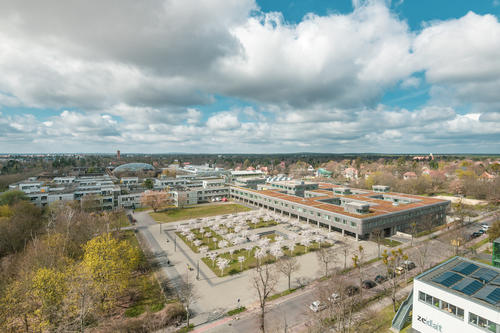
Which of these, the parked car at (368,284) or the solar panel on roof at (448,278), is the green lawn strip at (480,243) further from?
the solar panel on roof at (448,278)

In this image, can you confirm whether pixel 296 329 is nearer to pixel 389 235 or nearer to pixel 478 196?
pixel 389 235

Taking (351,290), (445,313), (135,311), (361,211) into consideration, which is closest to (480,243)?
(361,211)

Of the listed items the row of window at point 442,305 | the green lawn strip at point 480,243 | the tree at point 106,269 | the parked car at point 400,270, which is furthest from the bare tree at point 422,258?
the tree at point 106,269

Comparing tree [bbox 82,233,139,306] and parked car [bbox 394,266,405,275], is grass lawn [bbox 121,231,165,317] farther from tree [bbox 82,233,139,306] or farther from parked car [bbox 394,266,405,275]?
parked car [bbox 394,266,405,275]

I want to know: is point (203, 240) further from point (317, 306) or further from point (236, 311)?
point (317, 306)

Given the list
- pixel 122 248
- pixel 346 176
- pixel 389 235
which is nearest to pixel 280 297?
pixel 122 248

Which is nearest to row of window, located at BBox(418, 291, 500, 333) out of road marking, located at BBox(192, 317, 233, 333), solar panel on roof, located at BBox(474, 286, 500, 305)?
solar panel on roof, located at BBox(474, 286, 500, 305)
